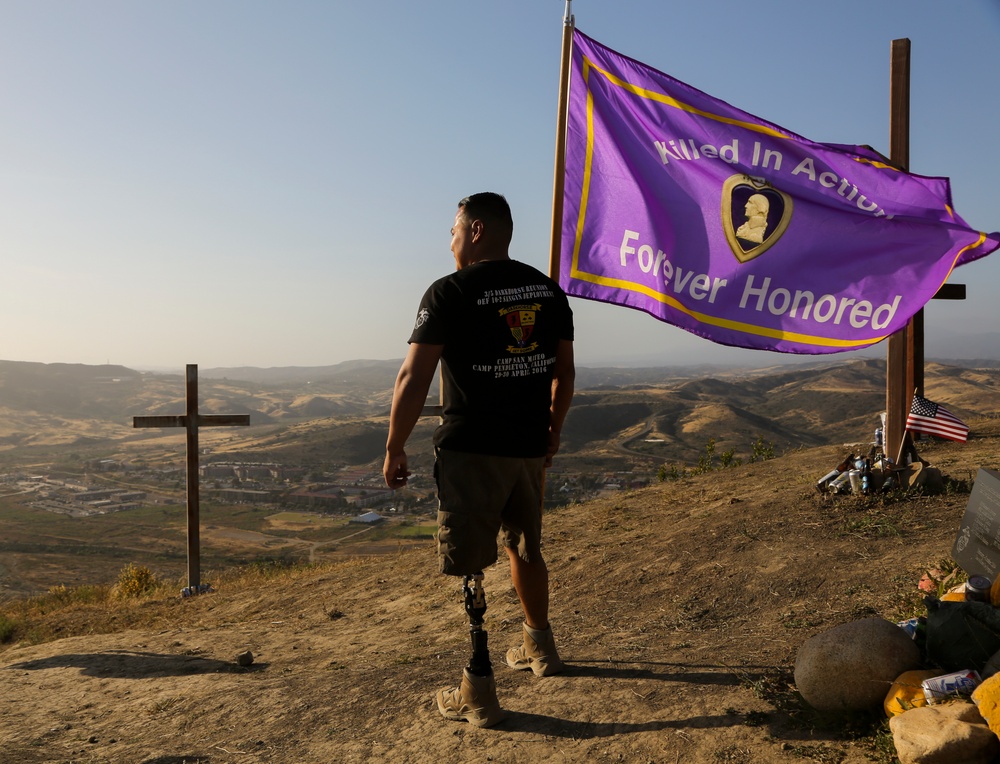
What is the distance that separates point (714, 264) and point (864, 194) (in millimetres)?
1416

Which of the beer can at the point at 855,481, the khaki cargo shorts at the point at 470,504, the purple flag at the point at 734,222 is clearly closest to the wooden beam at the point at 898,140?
the beer can at the point at 855,481

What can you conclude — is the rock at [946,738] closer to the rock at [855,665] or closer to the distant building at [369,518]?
the rock at [855,665]

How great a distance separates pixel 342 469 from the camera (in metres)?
58.1

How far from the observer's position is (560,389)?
414 centimetres

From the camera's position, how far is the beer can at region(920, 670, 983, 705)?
118 inches

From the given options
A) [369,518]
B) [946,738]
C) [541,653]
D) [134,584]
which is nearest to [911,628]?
[946,738]

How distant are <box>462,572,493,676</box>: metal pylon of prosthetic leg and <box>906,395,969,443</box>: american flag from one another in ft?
17.8

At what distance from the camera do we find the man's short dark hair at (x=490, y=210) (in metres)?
3.79

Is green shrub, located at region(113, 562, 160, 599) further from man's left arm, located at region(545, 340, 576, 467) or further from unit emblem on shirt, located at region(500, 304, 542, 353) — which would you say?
unit emblem on shirt, located at region(500, 304, 542, 353)

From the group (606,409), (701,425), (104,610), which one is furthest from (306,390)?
(104,610)

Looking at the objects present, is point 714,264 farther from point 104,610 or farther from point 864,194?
point 104,610

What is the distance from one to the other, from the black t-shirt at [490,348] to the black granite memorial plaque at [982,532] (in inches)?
107

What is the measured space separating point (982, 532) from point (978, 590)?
687 millimetres

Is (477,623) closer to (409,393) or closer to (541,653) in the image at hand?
(541,653)
